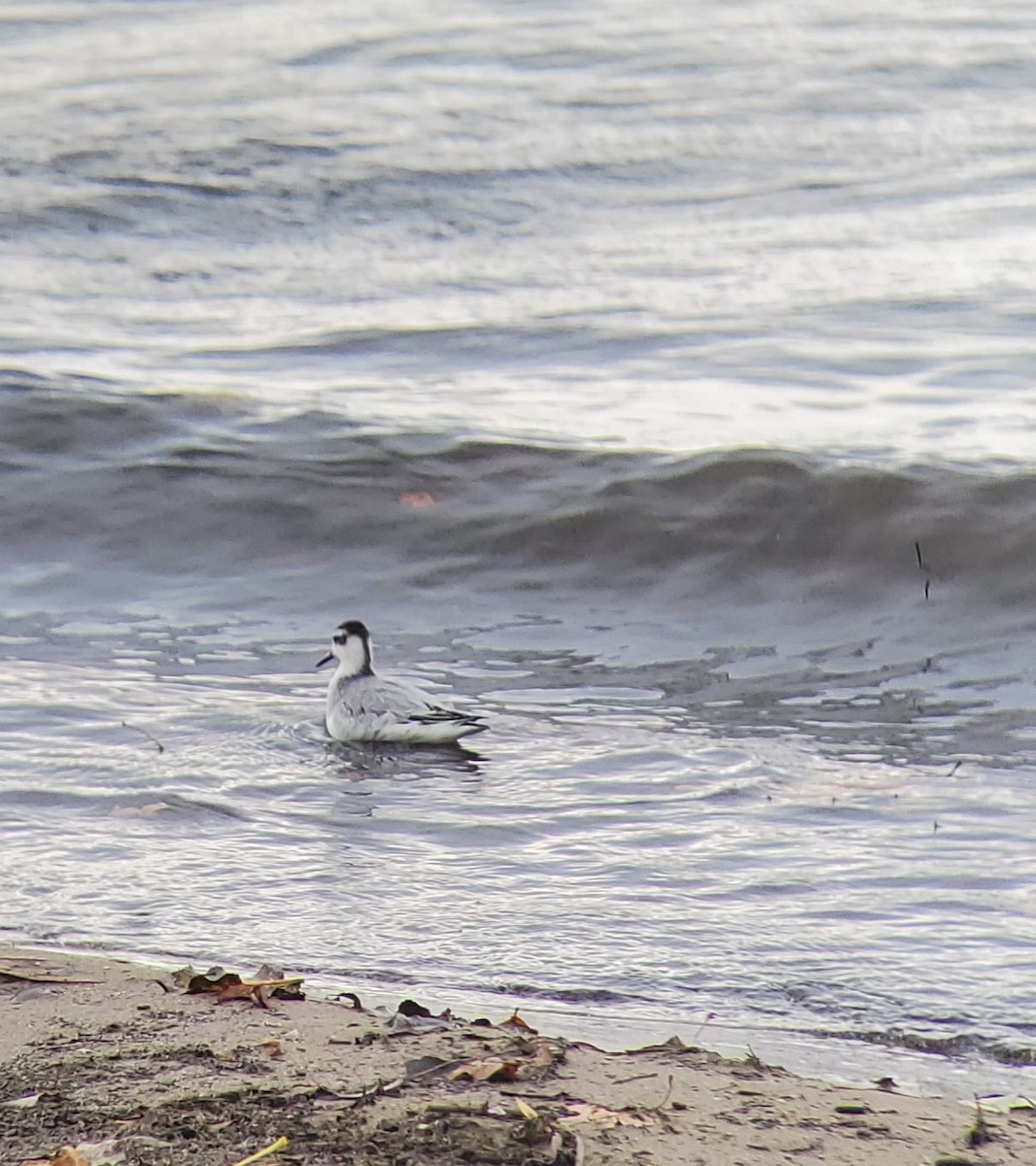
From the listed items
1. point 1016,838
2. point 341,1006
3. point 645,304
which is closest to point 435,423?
point 645,304

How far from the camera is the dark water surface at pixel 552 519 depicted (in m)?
5.50

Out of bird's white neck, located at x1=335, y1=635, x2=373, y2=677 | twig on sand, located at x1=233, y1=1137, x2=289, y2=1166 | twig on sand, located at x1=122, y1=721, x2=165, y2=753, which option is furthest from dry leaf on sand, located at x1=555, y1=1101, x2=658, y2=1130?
bird's white neck, located at x1=335, y1=635, x2=373, y2=677

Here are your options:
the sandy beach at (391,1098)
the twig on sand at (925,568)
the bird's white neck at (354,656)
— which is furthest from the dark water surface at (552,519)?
the sandy beach at (391,1098)

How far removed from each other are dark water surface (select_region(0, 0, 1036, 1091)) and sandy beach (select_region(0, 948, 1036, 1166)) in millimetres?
555

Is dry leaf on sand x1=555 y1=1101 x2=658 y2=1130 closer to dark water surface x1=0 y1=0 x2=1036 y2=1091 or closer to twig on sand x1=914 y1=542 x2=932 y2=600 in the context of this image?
dark water surface x1=0 y1=0 x2=1036 y2=1091

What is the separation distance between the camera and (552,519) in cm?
1034

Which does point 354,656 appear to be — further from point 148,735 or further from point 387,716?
point 148,735

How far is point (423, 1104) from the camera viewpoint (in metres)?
3.72

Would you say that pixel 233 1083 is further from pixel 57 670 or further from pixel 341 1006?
pixel 57 670

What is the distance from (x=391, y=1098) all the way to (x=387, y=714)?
3879 millimetres

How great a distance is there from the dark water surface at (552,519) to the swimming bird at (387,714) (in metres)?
0.15

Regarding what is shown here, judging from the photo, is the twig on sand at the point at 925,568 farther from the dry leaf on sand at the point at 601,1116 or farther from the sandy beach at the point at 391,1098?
the dry leaf on sand at the point at 601,1116

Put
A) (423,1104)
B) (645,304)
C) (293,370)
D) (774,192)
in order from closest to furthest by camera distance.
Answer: (423,1104), (293,370), (645,304), (774,192)

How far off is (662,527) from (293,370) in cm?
354
